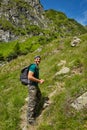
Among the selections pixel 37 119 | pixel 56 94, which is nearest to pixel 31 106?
pixel 37 119

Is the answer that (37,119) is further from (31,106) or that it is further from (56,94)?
(56,94)

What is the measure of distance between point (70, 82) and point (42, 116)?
3.29 m

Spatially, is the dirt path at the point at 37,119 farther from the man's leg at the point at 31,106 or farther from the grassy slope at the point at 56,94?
the man's leg at the point at 31,106

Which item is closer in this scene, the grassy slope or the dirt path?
the grassy slope

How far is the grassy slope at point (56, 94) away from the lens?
1425 centimetres

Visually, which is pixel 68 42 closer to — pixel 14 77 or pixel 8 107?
pixel 14 77

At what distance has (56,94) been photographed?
16875 millimetres

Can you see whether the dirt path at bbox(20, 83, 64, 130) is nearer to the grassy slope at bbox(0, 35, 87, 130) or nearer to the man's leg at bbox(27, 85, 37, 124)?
the grassy slope at bbox(0, 35, 87, 130)

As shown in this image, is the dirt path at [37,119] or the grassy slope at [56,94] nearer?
the grassy slope at [56,94]

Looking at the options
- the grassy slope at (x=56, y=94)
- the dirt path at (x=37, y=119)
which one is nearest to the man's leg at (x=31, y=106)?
the dirt path at (x=37, y=119)

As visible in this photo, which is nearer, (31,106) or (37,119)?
(31,106)

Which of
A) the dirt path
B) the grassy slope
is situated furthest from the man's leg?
the grassy slope

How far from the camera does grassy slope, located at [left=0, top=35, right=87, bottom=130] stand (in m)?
14.2

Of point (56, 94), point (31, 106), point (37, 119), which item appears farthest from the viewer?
point (56, 94)
